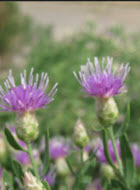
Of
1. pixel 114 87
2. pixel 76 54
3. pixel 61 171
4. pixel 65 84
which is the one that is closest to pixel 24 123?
pixel 114 87

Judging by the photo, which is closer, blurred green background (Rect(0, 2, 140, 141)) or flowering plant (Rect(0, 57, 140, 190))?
flowering plant (Rect(0, 57, 140, 190))

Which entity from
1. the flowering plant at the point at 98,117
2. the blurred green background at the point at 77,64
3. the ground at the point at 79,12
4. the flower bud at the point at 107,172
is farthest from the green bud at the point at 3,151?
the ground at the point at 79,12

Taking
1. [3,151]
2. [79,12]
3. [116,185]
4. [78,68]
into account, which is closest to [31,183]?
[116,185]

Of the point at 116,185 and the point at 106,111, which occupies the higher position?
the point at 106,111

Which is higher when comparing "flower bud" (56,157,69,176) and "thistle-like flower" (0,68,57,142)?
"thistle-like flower" (0,68,57,142)

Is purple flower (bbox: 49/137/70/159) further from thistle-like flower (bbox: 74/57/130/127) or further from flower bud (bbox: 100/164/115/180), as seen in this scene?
thistle-like flower (bbox: 74/57/130/127)

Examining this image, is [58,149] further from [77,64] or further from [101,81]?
[77,64]

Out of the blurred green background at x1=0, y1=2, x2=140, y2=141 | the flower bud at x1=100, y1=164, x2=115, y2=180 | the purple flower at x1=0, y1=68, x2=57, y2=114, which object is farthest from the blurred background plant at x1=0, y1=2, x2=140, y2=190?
the purple flower at x1=0, y1=68, x2=57, y2=114

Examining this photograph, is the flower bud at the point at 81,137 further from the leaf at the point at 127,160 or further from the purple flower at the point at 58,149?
the purple flower at the point at 58,149
